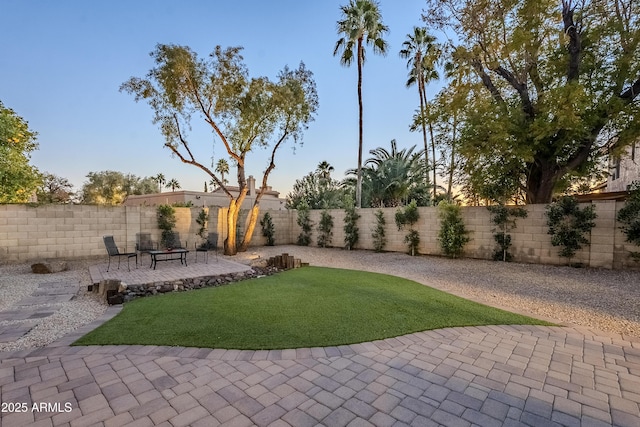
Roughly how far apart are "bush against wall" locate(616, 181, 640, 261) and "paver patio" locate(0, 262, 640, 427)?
16.8 ft

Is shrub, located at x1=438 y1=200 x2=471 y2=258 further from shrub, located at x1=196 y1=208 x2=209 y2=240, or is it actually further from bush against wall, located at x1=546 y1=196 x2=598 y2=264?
shrub, located at x1=196 y1=208 x2=209 y2=240

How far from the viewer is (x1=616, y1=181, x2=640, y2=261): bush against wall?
6.73m

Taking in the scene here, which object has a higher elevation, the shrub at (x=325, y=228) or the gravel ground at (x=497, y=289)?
the shrub at (x=325, y=228)

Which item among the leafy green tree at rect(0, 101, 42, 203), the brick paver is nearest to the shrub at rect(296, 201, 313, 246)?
the leafy green tree at rect(0, 101, 42, 203)

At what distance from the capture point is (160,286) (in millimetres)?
6207

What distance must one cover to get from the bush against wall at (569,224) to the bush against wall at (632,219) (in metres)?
0.50

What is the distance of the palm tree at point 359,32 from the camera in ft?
45.4

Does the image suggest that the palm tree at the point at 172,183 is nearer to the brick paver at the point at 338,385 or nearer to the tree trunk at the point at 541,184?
the tree trunk at the point at 541,184

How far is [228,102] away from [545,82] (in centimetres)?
1015

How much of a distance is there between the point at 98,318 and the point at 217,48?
9185 mm

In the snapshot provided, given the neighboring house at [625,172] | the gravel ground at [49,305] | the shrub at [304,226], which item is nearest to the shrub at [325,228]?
the shrub at [304,226]

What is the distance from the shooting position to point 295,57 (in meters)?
11.3

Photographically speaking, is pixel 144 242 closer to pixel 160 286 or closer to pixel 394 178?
pixel 160 286

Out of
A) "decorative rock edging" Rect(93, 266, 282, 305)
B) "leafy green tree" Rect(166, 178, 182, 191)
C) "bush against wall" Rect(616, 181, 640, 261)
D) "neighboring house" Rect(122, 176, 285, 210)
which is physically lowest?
"decorative rock edging" Rect(93, 266, 282, 305)
